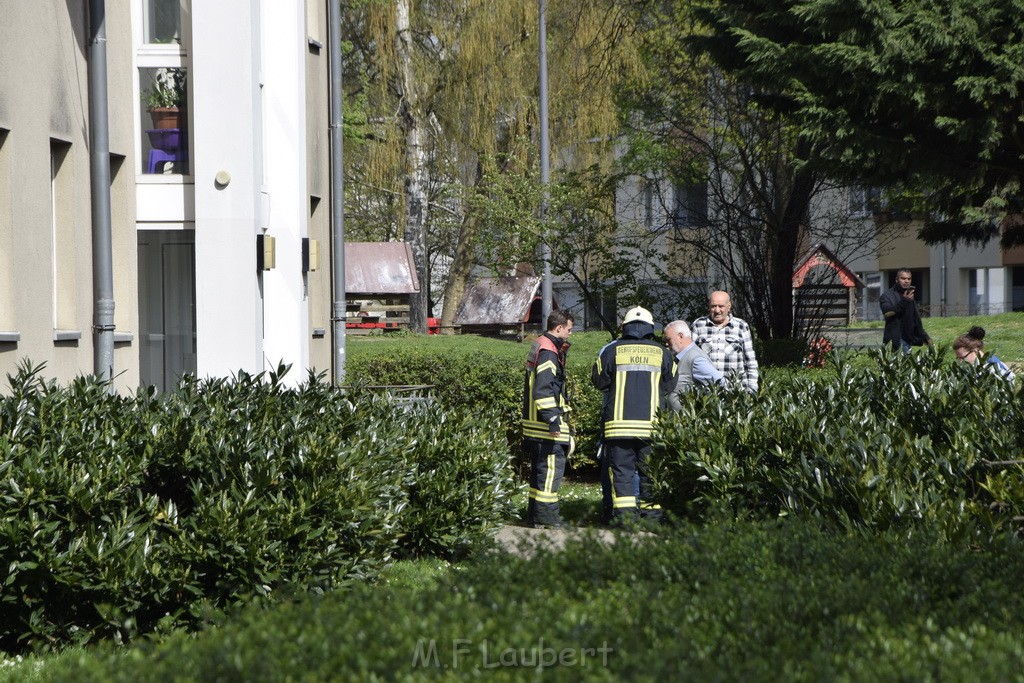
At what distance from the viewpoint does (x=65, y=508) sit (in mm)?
6090

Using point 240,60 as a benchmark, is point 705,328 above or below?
below

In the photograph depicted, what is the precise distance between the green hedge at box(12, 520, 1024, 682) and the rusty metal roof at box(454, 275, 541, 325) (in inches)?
1496

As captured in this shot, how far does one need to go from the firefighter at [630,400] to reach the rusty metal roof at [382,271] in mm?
28585

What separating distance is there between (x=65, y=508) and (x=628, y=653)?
12.3 ft

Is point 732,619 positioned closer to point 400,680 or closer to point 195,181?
point 400,680

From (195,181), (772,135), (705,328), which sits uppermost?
(772,135)

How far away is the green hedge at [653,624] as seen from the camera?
3.17m

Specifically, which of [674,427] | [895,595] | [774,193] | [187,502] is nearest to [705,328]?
[674,427]

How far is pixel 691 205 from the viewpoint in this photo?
2005 cm

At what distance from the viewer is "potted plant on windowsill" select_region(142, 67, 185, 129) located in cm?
1320

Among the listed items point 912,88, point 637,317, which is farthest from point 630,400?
point 912,88

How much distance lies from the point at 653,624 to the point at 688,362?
6.31 metres

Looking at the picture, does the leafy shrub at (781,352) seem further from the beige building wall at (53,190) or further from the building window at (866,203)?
the beige building wall at (53,190)
